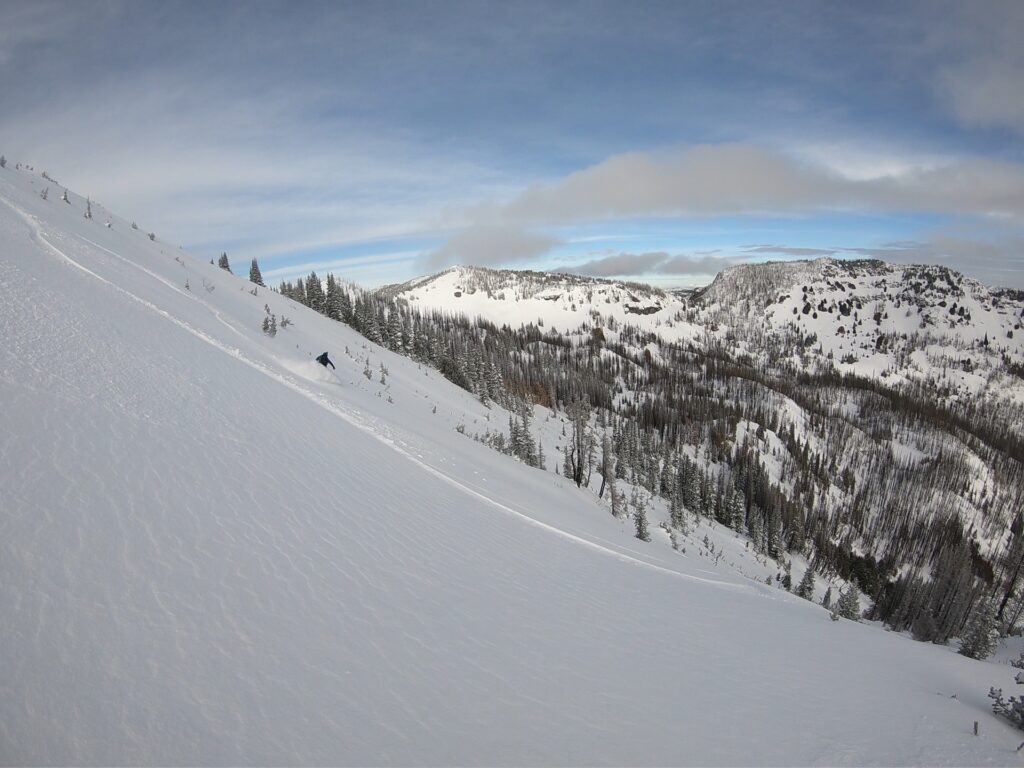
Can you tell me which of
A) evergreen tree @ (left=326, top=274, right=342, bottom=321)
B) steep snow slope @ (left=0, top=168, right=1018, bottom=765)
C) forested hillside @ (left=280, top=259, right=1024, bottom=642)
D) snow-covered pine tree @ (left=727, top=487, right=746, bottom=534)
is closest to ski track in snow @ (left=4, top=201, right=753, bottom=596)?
steep snow slope @ (left=0, top=168, right=1018, bottom=765)

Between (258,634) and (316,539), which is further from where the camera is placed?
(316,539)

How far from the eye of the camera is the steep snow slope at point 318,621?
2732 mm

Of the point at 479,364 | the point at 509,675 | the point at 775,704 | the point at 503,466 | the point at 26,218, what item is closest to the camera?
the point at 509,675

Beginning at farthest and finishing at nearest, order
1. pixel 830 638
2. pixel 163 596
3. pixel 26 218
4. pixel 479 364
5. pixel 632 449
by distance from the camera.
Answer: pixel 479 364 → pixel 632 449 → pixel 26 218 → pixel 830 638 → pixel 163 596

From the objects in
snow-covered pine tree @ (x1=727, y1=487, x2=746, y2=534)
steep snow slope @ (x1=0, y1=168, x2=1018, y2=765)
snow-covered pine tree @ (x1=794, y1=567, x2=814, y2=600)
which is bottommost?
snow-covered pine tree @ (x1=727, y1=487, x2=746, y2=534)

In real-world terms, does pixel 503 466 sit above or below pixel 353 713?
below

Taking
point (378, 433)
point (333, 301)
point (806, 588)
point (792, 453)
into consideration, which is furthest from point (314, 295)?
point (792, 453)

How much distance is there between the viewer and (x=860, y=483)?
313 ft

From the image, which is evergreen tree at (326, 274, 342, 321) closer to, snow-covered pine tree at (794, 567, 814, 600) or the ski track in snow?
the ski track in snow

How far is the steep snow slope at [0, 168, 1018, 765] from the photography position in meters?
2.73

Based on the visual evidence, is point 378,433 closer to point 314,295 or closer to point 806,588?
point 806,588

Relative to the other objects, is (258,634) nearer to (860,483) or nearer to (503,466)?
(503,466)

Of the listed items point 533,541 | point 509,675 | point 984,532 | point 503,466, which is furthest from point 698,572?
point 984,532

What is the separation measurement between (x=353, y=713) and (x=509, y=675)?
156 cm
